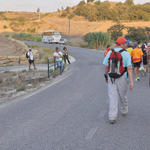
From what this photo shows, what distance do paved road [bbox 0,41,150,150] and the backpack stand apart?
1.06 metres

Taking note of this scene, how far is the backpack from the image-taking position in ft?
21.2

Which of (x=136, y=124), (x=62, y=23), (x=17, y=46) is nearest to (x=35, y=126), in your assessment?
(x=136, y=124)

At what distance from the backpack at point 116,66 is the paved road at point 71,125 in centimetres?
106

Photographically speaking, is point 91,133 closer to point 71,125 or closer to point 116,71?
point 71,125

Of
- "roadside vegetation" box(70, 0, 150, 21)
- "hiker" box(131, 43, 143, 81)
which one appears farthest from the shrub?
"roadside vegetation" box(70, 0, 150, 21)

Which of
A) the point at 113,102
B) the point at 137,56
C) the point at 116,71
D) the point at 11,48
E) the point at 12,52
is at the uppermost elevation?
the point at 116,71

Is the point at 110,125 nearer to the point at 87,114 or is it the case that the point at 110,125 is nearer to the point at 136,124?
the point at 136,124

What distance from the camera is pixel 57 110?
8320 millimetres

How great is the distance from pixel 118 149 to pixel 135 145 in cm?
37

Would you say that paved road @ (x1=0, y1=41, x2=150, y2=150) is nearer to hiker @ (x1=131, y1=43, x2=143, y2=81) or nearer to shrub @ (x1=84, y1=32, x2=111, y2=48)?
hiker @ (x1=131, y1=43, x2=143, y2=81)

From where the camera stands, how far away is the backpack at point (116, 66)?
21.2 ft

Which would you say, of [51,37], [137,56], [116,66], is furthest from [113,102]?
[51,37]

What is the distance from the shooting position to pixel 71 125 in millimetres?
6605

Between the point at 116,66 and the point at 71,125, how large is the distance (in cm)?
159
